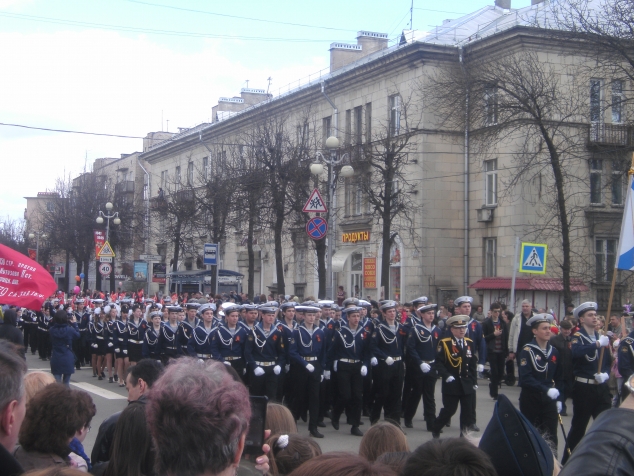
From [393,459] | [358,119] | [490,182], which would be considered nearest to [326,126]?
[358,119]

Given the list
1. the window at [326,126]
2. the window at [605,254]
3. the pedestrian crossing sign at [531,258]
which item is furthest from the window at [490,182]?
the pedestrian crossing sign at [531,258]

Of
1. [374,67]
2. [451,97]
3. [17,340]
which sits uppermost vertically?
[374,67]

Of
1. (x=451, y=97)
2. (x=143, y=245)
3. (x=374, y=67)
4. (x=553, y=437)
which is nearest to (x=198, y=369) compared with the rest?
(x=553, y=437)

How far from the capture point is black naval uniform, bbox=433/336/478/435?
11.7 meters

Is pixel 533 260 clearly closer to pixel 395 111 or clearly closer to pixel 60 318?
pixel 60 318

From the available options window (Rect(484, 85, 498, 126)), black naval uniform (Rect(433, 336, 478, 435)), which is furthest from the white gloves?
window (Rect(484, 85, 498, 126))

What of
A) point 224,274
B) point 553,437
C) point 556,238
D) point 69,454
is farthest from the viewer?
point 224,274

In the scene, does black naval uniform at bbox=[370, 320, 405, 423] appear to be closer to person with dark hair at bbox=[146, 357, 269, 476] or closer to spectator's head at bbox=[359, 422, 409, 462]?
spectator's head at bbox=[359, 422, 409, 462]

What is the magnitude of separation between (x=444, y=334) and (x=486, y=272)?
23.4 m

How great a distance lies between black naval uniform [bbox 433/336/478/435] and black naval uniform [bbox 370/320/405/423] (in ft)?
5.06

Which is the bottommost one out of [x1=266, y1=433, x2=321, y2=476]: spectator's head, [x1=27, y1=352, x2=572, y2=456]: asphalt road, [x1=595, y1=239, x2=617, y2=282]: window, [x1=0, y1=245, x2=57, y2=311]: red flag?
[x1=27, y1=352, x2=572, y2=456]: asphalt road

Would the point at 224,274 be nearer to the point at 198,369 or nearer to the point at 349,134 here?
the point at 349,134

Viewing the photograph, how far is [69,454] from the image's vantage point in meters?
4.40

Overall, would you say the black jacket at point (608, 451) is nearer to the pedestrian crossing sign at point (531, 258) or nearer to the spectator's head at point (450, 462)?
the spectator's head at point (450, 462)
